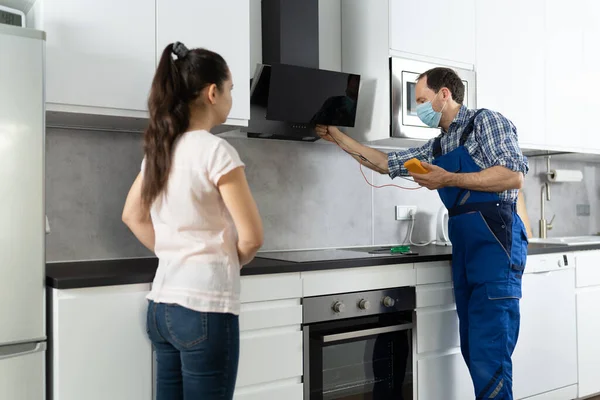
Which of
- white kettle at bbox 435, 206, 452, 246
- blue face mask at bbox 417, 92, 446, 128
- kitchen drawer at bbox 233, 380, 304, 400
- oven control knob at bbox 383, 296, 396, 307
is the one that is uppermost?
blue face mask at bbox 417, 92, 446, 128

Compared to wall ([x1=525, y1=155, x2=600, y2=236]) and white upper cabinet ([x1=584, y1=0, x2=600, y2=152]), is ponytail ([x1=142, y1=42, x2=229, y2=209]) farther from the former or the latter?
wall ([x1=525, y1=155, x2=600, y2=236])

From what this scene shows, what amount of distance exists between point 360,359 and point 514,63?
6.08 feet

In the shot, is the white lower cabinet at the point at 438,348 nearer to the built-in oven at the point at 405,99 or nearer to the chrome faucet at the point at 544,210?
the built-in oven at the point at 405,99

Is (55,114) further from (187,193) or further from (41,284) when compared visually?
(187,193)

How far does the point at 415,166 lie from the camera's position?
2.31 metres

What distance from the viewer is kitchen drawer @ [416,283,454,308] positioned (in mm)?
2502

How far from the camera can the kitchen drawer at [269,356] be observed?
80.8 inches

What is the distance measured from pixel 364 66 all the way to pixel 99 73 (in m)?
1.36

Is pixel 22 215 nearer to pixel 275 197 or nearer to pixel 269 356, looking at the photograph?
pixel 269 356

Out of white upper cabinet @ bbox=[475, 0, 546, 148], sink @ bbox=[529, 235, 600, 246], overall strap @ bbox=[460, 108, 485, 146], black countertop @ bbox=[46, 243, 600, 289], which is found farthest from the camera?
sink @ bbox=[529, 235, 600, 246]

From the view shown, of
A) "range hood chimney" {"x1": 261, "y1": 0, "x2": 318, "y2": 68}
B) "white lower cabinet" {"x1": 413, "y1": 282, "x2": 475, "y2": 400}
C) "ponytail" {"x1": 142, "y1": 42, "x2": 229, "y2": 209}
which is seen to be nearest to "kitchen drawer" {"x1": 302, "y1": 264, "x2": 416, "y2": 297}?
"white lower cabinet" {"x1": 413, "y1": 282, "x2": 475, "y2": 400}

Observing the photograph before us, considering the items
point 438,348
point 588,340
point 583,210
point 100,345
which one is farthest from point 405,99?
point 583,210

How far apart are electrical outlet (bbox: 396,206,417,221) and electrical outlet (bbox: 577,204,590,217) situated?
167 centimetres

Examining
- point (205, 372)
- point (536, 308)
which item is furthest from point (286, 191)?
point (205, 372)
